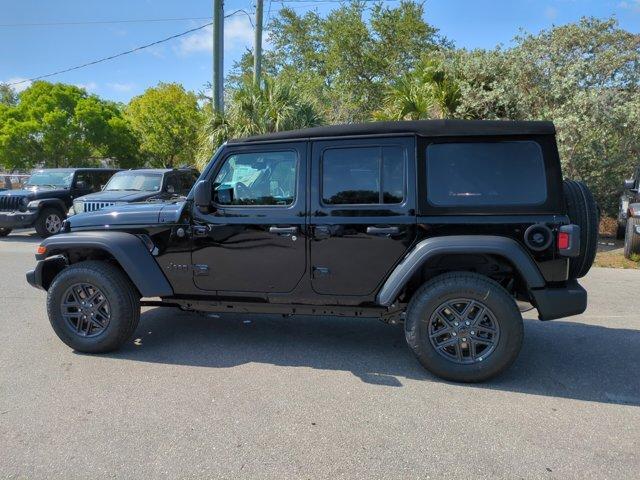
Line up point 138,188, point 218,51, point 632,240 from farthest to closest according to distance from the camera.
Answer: point 218,51
point 138,188
point 632,240

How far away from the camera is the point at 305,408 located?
3529 mm

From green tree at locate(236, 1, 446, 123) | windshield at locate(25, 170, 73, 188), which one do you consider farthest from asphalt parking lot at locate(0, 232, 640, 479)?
green tree at locate(236, 1, 446, 123)

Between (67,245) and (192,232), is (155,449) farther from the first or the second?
(67,245)

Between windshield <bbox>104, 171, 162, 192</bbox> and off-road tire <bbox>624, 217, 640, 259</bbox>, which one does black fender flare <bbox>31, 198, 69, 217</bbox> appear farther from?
off-road tire <bbox>624, 217, 640, 259</bbox>

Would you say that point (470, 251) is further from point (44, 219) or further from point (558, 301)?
point (44, 219)

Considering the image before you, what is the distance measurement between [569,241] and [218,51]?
1279cm

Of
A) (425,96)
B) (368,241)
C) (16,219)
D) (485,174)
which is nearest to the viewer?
(485,174)

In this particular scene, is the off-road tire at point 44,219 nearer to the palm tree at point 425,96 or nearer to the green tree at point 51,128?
the palm tree at point 425,96

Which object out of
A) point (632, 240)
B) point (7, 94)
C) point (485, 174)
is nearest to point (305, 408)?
point (485, 174)

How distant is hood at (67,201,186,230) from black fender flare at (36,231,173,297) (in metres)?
0.13

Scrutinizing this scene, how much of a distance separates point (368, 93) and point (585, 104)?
45.3 feet

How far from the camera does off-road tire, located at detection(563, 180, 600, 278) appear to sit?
3.98 meters

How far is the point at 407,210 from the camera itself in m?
4.00

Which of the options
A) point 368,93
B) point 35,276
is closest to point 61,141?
point 368,93
